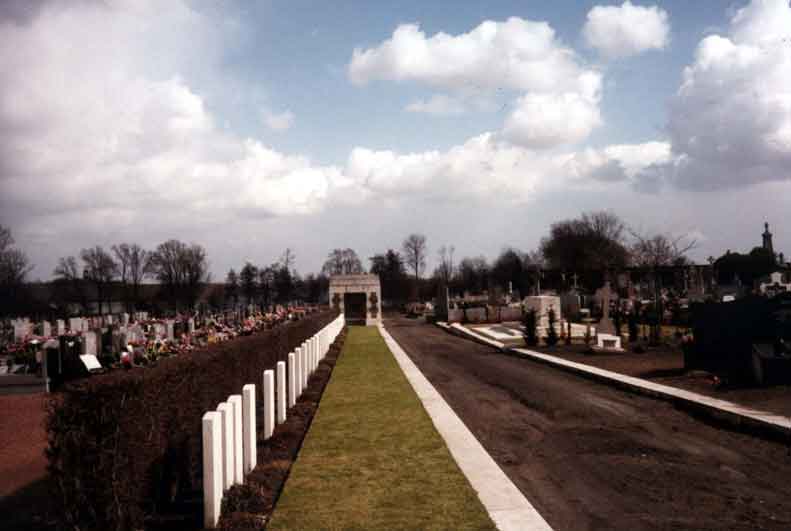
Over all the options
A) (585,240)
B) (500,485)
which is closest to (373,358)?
(500,485)

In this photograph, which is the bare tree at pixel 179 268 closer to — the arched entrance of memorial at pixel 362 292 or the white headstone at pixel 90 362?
the arched entrance of memorial at pixel 362 292

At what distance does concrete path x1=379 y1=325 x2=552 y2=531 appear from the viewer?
5344mm

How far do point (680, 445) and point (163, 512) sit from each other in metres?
6.44

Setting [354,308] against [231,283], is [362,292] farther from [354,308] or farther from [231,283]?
[231,283]

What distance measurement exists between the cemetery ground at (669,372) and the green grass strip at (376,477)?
18.6 ft

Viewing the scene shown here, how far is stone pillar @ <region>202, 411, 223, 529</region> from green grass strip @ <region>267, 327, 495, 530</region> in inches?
19.1

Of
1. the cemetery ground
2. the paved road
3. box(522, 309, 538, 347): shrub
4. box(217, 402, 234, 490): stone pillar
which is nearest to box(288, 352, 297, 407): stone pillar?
the paved road

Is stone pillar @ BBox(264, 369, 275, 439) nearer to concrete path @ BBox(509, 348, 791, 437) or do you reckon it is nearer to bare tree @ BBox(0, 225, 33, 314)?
concrete path @ BBox(509, 348, 791, 437)

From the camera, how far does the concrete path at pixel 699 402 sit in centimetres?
876

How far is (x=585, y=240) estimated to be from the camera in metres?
75.6

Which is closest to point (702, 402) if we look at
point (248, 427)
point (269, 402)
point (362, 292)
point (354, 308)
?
point (269, 402)

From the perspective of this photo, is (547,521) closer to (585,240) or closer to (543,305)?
(543,305)

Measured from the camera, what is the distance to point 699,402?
1063cm

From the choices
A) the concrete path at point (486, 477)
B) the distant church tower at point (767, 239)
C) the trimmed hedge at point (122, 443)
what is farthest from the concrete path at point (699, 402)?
the distant church tower at point (767, 239)
